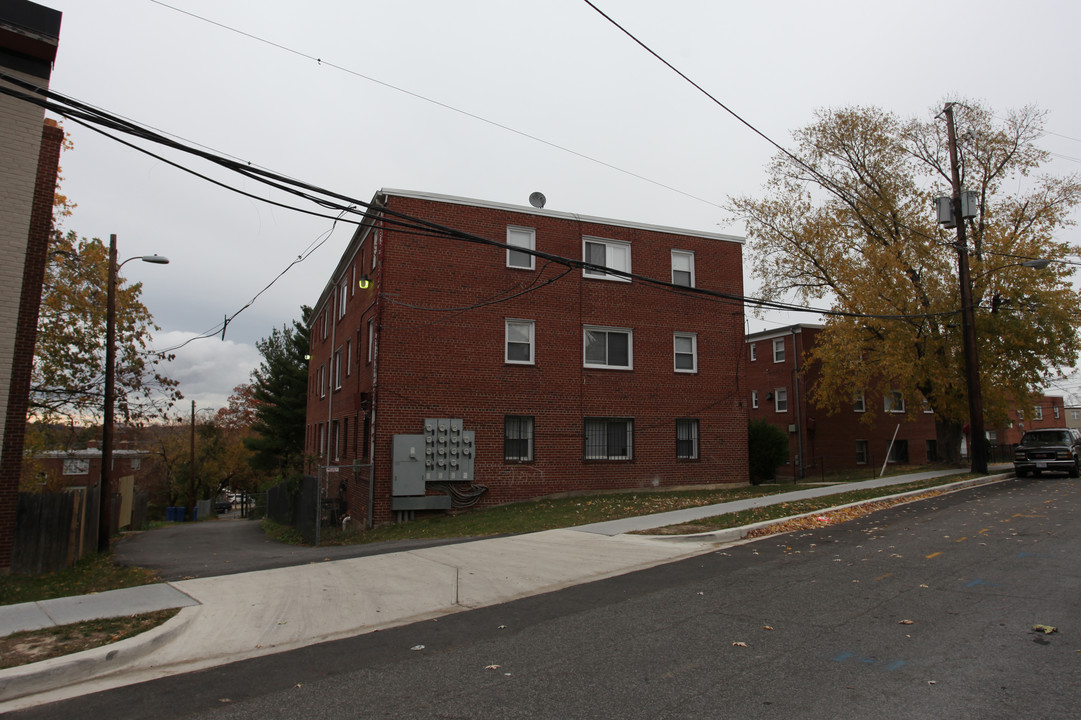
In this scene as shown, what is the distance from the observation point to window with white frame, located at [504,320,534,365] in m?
20.4

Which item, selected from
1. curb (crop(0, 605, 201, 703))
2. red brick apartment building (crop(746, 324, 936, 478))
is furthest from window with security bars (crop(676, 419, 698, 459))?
curb (crop(0, 605, 201, 703))

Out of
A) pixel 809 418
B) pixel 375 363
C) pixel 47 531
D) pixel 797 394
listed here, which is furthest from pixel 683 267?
pixel 47 531

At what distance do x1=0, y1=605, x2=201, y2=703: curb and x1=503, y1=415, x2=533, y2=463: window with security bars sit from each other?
44.4 ft

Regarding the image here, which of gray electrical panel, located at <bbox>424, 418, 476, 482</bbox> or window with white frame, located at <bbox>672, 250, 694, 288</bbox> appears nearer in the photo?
gray electrical panel, located at <bbox>424, 418, 476, 482</bbox>

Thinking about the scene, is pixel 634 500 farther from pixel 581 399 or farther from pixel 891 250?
pixel 891 250

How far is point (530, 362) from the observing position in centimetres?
2048

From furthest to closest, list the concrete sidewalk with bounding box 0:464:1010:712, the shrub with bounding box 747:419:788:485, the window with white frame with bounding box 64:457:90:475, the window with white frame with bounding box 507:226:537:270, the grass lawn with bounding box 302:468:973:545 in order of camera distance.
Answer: the window with white frame with bounding box 64:457:90:475, the shrub with bounding box 747:419:788:485, the window with white frame with bounding box 507:226:537:270, the grass lawn with bounding box 302:468:973:545, the concrete sidewalk with bounding box 0:464:1010:712

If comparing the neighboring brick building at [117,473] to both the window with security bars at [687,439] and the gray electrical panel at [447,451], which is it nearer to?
the gray electrical panel at [447,451]

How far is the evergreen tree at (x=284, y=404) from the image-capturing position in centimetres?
4353

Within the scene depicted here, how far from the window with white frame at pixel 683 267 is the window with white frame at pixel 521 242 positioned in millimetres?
5062

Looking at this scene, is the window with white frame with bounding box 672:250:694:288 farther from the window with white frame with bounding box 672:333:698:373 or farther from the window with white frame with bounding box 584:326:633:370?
the window with white frame with bounding box 584:326:633:370

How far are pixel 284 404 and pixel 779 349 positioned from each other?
30.8 meters

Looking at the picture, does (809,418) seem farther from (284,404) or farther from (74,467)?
(74,467)

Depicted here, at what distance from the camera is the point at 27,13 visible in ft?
36.8
